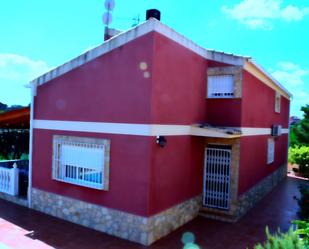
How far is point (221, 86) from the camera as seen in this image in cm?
1245

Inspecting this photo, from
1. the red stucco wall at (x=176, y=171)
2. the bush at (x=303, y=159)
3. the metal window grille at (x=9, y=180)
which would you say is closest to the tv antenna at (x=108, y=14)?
the red stucco wall at (x=176, y=171)

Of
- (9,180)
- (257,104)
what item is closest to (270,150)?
(257,104)

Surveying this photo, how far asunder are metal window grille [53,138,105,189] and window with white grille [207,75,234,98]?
5.54 metres

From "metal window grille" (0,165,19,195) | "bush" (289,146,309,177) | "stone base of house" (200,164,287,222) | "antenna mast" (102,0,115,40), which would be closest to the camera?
"stone base of house" (200,164,287,222)

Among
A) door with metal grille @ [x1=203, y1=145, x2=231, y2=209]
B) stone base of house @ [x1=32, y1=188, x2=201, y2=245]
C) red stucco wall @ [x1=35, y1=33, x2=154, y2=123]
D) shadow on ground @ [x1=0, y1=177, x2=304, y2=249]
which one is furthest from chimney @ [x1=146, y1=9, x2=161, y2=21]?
shadow on ground @ [x1=0, y1=177, x2=304, y2=249]

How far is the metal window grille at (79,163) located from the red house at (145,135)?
40 mm

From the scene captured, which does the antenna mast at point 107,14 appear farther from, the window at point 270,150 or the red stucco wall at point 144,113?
the window at point 270,150

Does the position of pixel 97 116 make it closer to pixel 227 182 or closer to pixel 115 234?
pixel 115 234

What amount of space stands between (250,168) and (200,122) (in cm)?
375

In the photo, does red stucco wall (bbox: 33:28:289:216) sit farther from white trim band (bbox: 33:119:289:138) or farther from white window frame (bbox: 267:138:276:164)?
white window frame (bbox: 267:138:276:164)

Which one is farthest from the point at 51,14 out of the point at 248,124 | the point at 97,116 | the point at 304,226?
the point at 304,226

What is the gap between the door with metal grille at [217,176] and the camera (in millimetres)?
12523

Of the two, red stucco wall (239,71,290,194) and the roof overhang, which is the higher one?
the roof overhang

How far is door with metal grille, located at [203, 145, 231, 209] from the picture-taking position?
12523 mm
